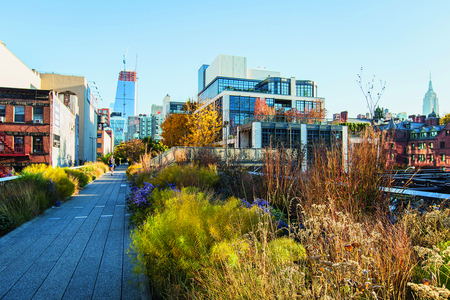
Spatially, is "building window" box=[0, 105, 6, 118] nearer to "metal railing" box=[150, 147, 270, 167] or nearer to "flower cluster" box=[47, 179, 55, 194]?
"metal railing" box=[150, 147, 270, 167]

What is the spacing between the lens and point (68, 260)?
3912 millimetres

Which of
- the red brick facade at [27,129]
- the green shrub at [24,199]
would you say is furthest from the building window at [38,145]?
the green shrub at [24,199]

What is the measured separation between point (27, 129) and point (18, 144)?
1445mm

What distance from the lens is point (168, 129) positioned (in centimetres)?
3494

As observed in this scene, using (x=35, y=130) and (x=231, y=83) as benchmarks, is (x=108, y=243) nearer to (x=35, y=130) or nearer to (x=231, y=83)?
(x=35, y=130)

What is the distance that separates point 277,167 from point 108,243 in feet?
12.2

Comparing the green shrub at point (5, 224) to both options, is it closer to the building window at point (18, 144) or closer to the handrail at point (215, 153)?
the handrail at point (215, 153)

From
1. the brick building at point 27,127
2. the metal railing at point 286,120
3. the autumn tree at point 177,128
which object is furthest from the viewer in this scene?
the autumn tree at point 177,128

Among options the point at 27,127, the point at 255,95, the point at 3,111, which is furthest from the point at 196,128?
the point at 255,95

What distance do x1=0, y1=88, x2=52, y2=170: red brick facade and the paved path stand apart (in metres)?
18.7

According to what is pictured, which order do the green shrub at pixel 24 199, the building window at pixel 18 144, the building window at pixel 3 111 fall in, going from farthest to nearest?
the building window at pixel 3 111
the building window at pixel 18 144
the green shrub at pixel 24 199

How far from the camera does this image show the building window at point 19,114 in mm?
22141

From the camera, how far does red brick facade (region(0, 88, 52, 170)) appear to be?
2147 cm

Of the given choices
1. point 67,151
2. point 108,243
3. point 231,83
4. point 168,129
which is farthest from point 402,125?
point 108,243
